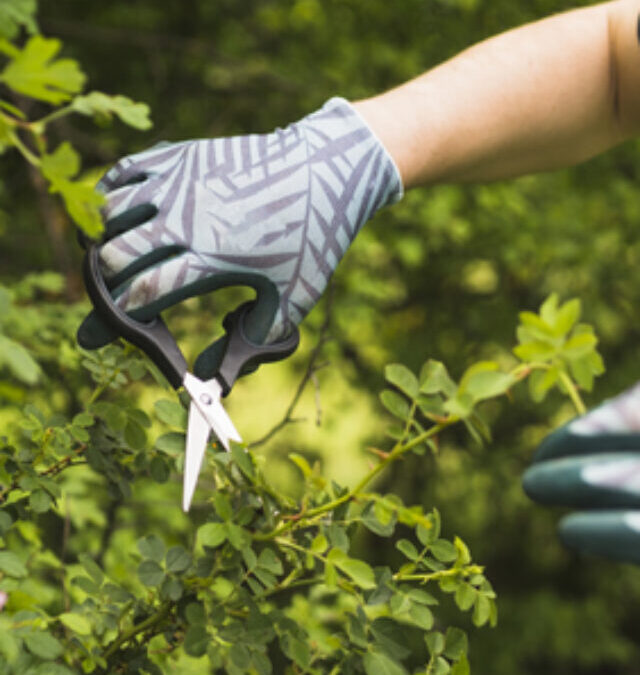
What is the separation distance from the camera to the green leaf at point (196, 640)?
980 millimetres

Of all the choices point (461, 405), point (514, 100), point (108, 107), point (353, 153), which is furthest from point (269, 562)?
point (514, 100)

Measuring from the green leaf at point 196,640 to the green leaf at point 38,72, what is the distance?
599 mm

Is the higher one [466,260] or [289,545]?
[289,545]

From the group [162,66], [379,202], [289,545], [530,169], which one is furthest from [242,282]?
[162,66]

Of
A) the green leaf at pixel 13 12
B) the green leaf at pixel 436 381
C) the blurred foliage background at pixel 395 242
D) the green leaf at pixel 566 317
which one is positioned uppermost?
the green leaf at pixel 13 12

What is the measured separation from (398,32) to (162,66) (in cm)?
100

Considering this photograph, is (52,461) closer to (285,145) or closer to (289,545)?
(289,545)

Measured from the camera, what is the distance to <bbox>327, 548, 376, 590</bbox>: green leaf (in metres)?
0.95

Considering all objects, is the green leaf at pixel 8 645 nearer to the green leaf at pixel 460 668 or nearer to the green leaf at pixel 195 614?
the green leaf at pixel 195 614

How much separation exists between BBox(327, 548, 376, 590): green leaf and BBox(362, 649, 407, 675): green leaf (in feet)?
0.33

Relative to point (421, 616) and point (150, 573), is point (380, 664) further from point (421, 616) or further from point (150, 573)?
point (150, 573)

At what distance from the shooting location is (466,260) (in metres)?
3.94

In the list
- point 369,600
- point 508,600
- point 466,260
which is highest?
point 369,600

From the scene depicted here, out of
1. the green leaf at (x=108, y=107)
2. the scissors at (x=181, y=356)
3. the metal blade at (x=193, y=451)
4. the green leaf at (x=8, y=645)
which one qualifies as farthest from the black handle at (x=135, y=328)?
the green leaf at (x=8, y=645)
